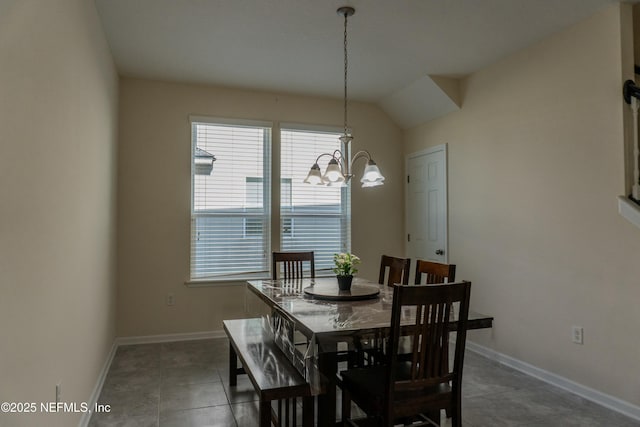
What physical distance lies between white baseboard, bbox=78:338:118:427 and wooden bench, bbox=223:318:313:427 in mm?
992

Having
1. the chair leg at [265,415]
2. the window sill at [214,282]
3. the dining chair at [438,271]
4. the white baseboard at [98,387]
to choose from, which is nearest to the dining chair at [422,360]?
the chair leg at [265,415]

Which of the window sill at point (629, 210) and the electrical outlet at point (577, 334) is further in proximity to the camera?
the electrical outlet at point (577, 334)

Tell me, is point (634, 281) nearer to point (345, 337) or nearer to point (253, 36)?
point (345, 337)

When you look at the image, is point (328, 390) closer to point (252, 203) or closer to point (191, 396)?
point (191, 396)

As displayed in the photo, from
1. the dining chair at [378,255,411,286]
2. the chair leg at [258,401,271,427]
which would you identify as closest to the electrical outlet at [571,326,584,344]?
the dining chair at [378,255,411,286]

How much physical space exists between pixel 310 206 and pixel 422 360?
3388 mm

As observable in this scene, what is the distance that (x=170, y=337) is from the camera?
4547 millimetres

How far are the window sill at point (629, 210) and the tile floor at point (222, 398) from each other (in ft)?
4.34

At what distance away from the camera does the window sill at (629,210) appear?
9.16 ft

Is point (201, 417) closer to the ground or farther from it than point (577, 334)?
closer to the ground

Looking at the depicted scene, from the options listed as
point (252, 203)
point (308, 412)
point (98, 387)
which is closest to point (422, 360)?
point (308, 412)

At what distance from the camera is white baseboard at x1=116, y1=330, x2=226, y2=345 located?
4.39m

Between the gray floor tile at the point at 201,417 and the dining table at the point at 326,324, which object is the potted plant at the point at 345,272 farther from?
the gray floor tile at the point at 201,417

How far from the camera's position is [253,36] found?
352cm
